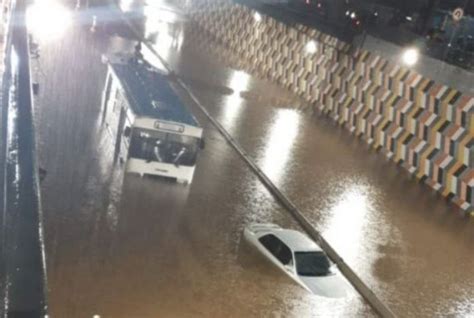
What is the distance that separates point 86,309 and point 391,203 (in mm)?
12787

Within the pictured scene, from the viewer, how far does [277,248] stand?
1468 cm

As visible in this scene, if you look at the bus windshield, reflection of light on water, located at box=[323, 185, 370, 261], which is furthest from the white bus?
reflection of light on water, located at box=[323, 185, 370, 261]

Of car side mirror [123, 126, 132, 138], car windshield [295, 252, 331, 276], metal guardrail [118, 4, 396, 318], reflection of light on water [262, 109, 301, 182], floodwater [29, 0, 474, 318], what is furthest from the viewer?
reflection of light on water [262, 109, 301, 182]

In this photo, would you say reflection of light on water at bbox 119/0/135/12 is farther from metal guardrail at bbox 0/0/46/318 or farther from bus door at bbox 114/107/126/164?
metal guardrail at bbox 0/0/46/318

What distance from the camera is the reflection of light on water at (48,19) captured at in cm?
4019

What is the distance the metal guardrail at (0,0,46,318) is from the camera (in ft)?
25.9

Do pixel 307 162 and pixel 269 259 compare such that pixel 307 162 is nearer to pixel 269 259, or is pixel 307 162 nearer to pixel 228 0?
pixel 269 259

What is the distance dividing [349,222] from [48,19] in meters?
35.6

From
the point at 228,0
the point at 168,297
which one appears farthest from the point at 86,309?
the point at 228,0

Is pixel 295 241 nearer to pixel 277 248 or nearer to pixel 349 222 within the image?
pixel 277 248

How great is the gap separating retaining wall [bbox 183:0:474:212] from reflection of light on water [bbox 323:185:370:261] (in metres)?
3.99

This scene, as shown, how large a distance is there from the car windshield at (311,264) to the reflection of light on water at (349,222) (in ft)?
6.21

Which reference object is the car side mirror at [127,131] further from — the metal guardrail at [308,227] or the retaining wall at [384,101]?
the retaining wall at [384,101]

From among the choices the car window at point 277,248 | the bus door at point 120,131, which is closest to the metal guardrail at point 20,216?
the bus door at point 120,131
